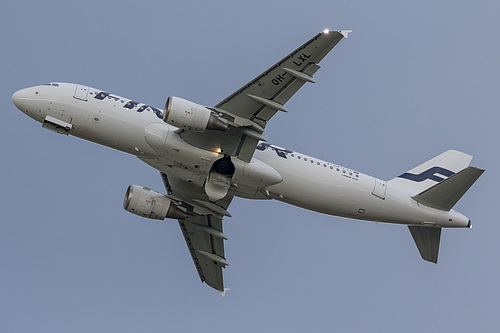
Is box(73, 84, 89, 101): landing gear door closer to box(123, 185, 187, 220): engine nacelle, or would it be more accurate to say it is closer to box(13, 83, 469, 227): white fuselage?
box(13, 83, 469, 227): white fuselage

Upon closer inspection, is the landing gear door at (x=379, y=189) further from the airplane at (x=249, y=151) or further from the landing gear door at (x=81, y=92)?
the landing gear door at (x=81, y=92)

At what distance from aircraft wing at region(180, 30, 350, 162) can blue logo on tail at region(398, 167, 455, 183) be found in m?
12.9

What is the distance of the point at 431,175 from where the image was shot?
5278 cm

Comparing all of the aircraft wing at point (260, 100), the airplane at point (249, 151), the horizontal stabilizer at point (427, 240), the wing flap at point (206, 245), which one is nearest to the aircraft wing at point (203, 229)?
the wing flap at point (206, 245)

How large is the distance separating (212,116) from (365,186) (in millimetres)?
11939

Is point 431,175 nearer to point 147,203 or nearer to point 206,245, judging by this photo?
point 206,245

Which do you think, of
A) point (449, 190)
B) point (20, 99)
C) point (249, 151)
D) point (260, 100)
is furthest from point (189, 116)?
point (449, 190)

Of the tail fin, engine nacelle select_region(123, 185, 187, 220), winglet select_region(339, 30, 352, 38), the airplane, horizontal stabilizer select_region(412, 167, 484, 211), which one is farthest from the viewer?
engine nacelle select_region(123, 185, 187, 220)

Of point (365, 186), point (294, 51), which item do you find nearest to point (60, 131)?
point (294, 51)

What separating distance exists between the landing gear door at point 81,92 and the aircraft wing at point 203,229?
32.9 ft

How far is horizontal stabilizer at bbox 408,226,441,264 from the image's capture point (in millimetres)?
51625

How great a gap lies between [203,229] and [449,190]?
18.8 m

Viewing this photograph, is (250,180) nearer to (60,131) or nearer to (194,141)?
(194,141)

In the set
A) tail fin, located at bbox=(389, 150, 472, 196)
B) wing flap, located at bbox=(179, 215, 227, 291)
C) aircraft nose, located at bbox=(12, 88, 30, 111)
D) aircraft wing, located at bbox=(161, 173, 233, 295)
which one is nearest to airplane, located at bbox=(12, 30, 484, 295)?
aircraft nose, located at bbox=(12, 88, 30, 111)
